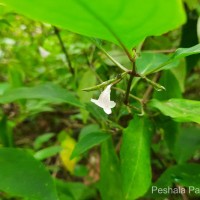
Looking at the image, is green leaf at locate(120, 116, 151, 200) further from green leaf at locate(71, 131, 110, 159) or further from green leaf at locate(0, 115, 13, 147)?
green leaf at locate(0, 115, 13, 147)

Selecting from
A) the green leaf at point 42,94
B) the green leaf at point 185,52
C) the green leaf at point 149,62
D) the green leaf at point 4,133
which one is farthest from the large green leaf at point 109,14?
the green leaf at point 4,133

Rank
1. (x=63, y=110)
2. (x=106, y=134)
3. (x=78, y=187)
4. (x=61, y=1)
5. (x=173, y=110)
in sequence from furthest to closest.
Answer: (x=63, y=110)
(x=78, y=187)
(x=106, y=134)
(x=173, y=110)
(x=61, y=1)

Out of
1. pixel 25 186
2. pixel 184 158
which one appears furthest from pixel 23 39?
pixel 25 186

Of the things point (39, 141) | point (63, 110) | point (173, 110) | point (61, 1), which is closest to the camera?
point (61, 1)

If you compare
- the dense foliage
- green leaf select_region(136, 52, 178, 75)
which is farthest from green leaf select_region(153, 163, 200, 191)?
green leaf select_region(136, 52, 178, 75)

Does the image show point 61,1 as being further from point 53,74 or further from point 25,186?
point 53,74

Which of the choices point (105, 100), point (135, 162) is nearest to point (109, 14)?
point (105, 100)

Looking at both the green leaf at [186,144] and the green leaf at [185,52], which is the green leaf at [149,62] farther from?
the green leaf at [186,144]

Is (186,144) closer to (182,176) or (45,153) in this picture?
(182,176)
